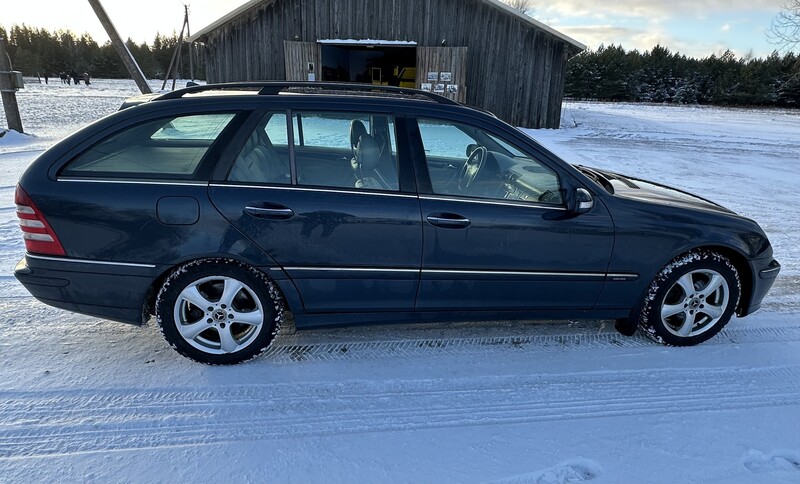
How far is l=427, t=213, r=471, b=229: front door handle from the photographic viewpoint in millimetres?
3002

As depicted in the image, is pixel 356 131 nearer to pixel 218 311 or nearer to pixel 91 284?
pixel 218 311

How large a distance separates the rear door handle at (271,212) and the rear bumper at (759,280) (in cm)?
317

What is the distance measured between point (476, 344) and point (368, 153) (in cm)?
150

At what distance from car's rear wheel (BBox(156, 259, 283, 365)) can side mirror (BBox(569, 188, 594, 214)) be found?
6.33 ft

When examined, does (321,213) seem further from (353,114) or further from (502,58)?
(502,58)

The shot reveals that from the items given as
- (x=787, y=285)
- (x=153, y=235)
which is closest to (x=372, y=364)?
(x=153, y=235)

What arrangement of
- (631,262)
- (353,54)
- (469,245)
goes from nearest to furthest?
(469,245) < (631,262) < (353,54)

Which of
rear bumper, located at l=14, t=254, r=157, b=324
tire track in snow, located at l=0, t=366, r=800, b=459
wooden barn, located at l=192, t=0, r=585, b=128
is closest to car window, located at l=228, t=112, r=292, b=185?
rear bumper, located at l=14, t=254, r=157, b=324

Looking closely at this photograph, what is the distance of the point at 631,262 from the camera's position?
3.26m

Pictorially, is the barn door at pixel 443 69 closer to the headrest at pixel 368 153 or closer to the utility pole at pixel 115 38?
the utility pole at pixel 115 38

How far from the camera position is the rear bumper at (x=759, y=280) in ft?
11.3

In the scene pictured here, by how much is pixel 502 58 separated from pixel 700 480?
1480cm

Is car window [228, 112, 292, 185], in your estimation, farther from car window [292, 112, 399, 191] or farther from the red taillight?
the red taillight

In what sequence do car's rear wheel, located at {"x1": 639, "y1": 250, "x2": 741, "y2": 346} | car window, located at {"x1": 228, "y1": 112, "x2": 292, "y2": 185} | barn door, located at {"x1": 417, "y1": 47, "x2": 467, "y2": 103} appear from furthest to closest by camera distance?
barn door, located at {"x1": 417, "y1": 47, "x2": 467, "y2": 103} → car's rear wheel, located at {"x1": 639, "y1": 250, "x2": 741, "y2": 346} → car window, located at {"x1": 228, "y1": 112, "x2": 292, "y2": 185}
